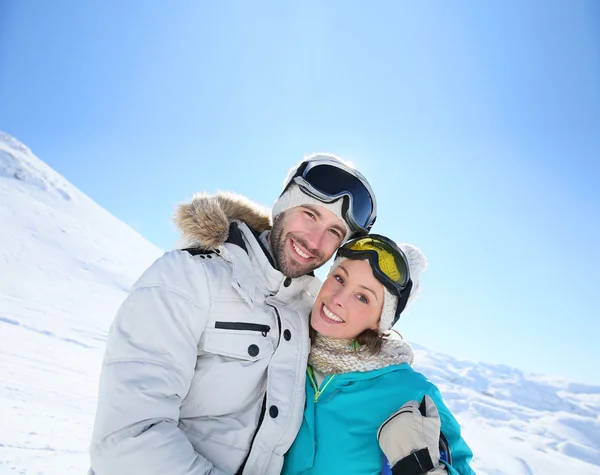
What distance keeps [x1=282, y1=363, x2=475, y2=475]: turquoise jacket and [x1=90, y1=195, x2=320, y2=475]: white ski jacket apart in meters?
0.16

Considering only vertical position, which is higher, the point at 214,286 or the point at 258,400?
the point at 214,286

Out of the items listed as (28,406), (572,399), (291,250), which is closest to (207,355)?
(291,250)

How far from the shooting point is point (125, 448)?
1467mm

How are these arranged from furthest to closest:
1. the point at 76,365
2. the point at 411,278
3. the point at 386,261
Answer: the point at 76,365
the point at 411,278
the point at 386,261

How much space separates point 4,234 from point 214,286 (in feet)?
67.6

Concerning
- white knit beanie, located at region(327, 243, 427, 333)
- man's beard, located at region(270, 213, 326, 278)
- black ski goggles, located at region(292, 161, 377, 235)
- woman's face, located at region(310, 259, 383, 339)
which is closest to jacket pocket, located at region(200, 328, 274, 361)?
man's beard, located at region(270, 213, 326, 278)

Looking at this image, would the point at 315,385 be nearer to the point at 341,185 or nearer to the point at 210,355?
the point at 210,355

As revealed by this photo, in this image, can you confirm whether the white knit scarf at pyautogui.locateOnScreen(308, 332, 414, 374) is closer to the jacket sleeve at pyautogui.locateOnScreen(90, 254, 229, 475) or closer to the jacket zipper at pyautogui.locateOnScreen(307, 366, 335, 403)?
the jacket zipper at pyautogui.locateOnScreen(307, 366, 335, 403)

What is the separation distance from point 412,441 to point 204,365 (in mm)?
1114

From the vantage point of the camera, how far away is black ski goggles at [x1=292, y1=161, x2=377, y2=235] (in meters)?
2.80

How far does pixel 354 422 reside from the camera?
2150 millimetres

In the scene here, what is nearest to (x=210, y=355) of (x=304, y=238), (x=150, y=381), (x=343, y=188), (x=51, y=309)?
(x=150, y=381)

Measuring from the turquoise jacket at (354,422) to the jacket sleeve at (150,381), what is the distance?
1.94ft

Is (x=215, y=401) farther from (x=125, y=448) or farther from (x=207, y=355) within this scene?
(x=125, y=448)
